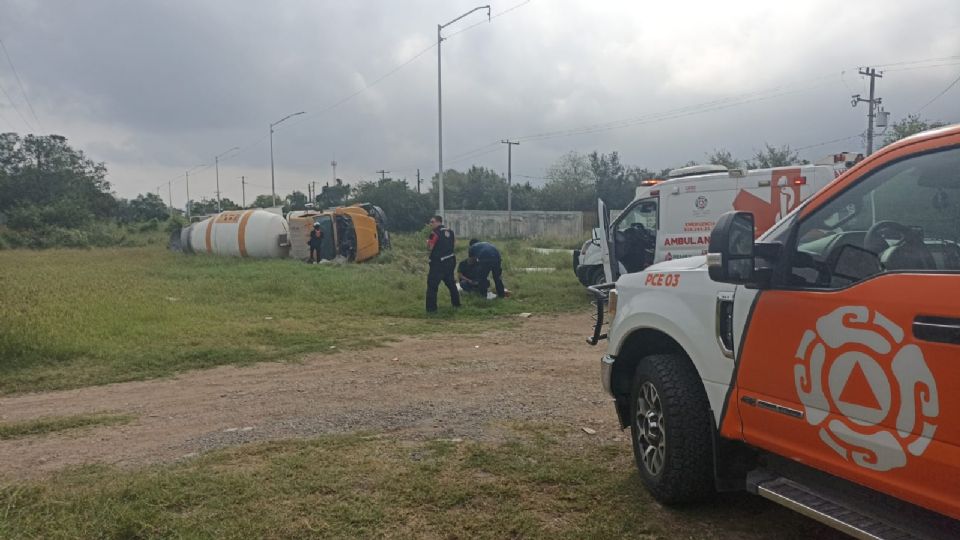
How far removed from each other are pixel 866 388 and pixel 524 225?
47.7 metres

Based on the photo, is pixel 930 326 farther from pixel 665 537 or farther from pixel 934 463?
pixel 665 537

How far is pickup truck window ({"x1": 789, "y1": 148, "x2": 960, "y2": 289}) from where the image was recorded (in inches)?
107

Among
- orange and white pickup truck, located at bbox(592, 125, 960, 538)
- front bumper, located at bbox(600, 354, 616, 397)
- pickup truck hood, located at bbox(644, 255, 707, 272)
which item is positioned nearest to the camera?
orange and white pickup truck, located at bbox(592, 125, 960, 538)

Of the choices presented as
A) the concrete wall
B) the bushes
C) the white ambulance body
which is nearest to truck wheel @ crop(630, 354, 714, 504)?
the white ambulance body

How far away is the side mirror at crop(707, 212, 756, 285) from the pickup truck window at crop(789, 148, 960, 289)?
199 millimetres

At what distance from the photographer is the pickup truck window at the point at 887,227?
8.90ft

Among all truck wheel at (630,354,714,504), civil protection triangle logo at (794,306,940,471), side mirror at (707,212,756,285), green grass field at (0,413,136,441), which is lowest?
green grass field at (0,413,136,441)

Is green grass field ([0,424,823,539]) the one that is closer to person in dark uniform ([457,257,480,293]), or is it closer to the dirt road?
the dirt road

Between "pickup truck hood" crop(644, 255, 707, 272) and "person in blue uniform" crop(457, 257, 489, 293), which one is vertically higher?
"pickup truck hood" crop(644, 255, 707, 272)

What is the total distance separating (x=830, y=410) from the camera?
2906 millimetres

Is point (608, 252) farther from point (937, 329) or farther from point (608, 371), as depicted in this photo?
point (937, 329)

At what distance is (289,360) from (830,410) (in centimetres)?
744

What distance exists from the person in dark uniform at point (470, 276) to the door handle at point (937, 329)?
39.9ft

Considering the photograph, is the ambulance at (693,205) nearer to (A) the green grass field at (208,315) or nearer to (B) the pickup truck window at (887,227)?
(A) the green grass field at (208,315)
